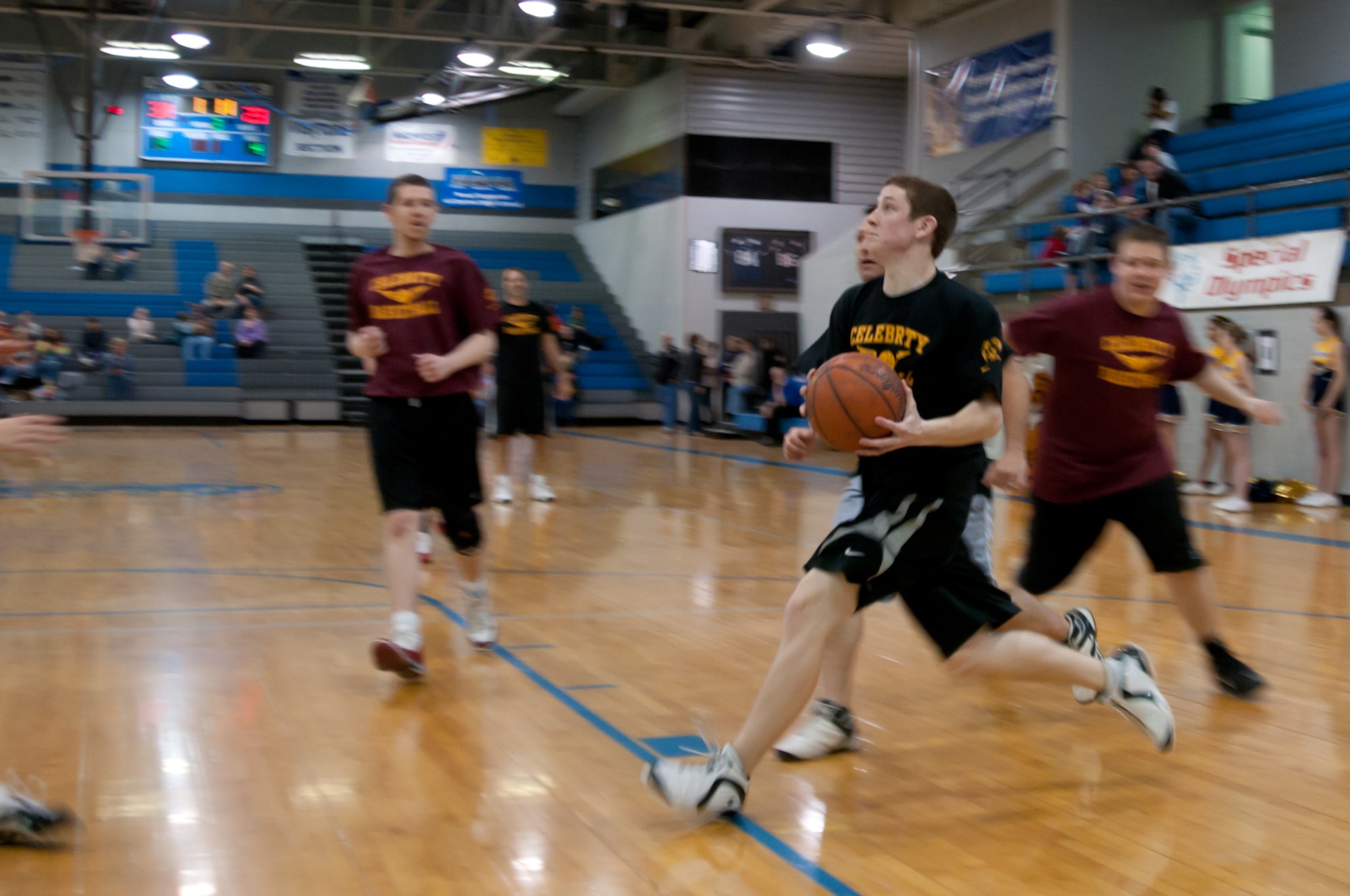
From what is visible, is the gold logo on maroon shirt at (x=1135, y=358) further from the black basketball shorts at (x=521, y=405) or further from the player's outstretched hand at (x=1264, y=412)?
the black basketball shorts at (x=521, y=405)

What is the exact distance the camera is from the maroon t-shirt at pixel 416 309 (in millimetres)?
4453

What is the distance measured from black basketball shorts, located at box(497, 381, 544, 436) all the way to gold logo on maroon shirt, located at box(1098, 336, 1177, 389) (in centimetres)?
559

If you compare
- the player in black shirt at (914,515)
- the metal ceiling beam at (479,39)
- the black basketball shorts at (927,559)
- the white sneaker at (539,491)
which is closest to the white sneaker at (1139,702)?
the player in black shirt at (914,515)

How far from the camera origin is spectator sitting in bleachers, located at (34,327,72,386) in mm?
19031

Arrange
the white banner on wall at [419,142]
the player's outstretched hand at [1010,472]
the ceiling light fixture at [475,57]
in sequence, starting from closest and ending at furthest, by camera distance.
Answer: the player's outstretched hand at [1010,472]
the ceiling light fixture at [475,57]
the white banner on wall at [419,142]

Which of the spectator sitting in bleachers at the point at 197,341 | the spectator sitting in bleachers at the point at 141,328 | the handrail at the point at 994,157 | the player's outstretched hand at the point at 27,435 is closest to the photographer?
the player's outstretched hand at the point at 27,435

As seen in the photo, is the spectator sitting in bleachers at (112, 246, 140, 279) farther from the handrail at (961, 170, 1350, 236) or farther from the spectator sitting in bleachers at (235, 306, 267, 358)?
the handrail at (961, 170, 1350, 236)

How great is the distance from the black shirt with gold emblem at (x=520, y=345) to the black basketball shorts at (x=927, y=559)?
635cm

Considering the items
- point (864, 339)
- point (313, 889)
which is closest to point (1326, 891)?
point (864, 339)

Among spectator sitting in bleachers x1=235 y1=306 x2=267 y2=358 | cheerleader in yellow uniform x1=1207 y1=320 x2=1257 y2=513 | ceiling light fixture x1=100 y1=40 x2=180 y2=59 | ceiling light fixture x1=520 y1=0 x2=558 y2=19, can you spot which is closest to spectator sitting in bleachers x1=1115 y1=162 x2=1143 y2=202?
cheerleader in yellow uniform x1=1207 y1=320 x2=1257 y2=513

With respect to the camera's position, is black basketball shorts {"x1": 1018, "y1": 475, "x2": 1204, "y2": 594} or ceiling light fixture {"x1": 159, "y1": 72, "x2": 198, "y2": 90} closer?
black basketball shorts {"x1": 1018, "y1": 475, "x2": 1204, "y2": 594}

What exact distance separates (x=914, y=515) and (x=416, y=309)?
2.13 m

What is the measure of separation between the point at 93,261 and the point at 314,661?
17.7 metres

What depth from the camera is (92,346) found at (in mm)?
19656
